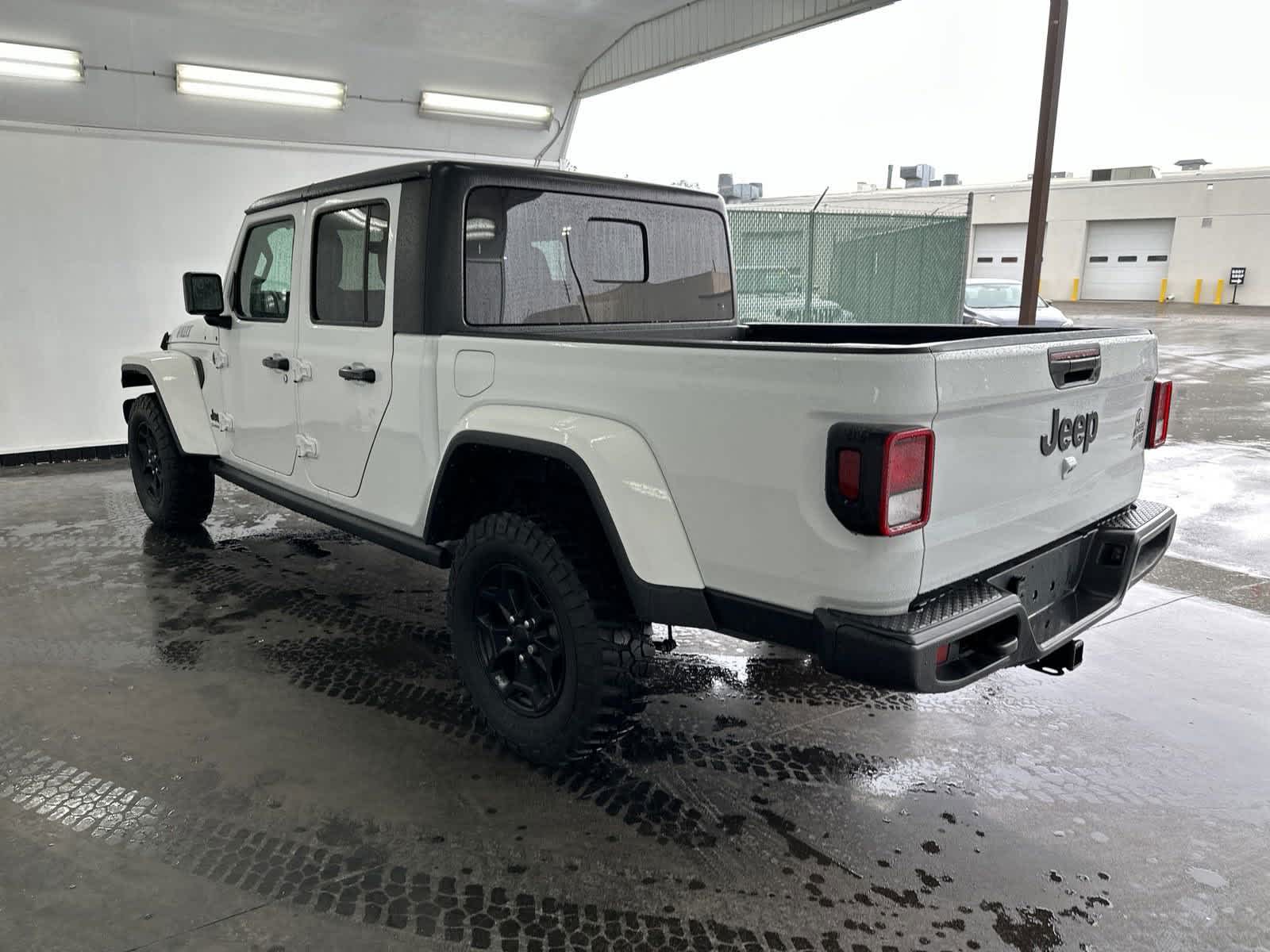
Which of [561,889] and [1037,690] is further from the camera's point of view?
[1037,690]

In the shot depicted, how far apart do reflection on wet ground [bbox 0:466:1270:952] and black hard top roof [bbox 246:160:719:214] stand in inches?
76.3

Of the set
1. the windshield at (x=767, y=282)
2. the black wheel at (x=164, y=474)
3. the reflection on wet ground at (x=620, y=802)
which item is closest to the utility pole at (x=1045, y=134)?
the windshield at (x=767, y=282)

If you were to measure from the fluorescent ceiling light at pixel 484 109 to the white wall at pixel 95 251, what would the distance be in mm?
1342

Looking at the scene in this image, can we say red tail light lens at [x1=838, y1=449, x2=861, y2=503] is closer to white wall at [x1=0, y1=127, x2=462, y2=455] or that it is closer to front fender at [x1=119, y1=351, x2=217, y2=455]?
front fender at [x1=119, y1=351, x2=217, y2=455]

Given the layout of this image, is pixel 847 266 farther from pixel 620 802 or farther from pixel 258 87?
pixel 620 802

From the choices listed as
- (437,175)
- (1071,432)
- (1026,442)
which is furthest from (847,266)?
(1026,442)

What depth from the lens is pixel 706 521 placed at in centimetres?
240

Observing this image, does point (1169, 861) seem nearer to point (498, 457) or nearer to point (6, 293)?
point (498, 457)

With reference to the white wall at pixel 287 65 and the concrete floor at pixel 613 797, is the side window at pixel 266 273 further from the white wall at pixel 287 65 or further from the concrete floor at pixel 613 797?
the white wall at pixel 287 65

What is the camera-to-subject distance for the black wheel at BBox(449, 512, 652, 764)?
269cm

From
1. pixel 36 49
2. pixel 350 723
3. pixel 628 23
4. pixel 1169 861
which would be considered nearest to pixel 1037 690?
pixel 1169 861

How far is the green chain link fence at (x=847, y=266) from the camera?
9.73m

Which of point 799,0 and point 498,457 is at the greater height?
point 799,0

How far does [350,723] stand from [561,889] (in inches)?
49.1
